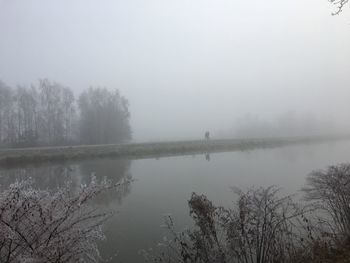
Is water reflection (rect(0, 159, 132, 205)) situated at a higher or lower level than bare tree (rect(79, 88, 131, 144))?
lower

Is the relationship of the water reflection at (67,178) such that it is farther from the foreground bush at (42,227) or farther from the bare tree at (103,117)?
the bare tree at (103,117)

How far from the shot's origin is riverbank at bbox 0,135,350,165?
123ft

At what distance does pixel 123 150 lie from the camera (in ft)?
144

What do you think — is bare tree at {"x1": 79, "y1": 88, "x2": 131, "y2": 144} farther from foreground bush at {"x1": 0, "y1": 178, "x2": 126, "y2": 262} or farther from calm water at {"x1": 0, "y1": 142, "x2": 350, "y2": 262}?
foreground bush at {"x1": 0, "y1": 178, "x2": 126, "y2": 262}

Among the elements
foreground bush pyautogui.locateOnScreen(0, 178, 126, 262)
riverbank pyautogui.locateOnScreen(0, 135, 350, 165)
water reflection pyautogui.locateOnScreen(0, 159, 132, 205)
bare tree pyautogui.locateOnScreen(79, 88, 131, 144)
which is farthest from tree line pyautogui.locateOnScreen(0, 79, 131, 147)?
foreground bush pyautogui.locateOnScreen(0, 178, 126, 262)

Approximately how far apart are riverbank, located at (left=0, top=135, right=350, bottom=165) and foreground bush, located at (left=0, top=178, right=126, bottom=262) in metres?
32.5

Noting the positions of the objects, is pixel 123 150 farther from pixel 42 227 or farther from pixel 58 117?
pixel 42 227

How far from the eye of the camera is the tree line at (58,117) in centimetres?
5881

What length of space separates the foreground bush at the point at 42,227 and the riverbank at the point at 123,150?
107 feet

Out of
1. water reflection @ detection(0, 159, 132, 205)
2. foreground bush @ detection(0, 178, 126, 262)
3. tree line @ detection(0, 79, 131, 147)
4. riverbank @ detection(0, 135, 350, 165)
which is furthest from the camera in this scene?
tree line @ detection(0, 79, 131, 147)

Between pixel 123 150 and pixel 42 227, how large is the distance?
1526 inches

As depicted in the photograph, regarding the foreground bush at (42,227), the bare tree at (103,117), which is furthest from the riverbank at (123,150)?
the foreground bush at (42,227)

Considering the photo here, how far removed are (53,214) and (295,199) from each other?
12133mm

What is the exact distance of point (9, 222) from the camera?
5199 millimetres
